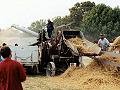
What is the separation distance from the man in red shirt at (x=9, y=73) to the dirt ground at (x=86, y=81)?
8232 millimetres

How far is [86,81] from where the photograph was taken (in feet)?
58.9

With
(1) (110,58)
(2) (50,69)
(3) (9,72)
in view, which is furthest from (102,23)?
(3) (9,72)

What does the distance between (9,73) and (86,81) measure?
9814mm

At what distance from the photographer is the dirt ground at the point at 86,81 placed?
664 inches

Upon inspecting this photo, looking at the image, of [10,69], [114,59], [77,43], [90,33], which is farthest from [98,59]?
[90,33]

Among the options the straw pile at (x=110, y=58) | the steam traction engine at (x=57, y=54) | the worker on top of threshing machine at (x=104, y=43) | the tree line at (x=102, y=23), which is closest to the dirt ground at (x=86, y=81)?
the straw pile at (x=110, y=58)

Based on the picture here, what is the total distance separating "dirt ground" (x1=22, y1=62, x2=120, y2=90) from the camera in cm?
1688

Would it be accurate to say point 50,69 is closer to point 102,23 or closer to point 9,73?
point 9,73

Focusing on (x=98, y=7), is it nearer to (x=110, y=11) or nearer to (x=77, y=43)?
(x=110, y=11)

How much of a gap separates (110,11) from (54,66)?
42.2 meters

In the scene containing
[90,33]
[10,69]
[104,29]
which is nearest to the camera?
[10,69]

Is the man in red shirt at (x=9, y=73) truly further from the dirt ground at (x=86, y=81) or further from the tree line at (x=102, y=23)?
the tree line at (x=102, y=23)

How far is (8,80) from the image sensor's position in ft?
27.5

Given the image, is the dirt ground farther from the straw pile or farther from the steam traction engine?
the steam traction engine
